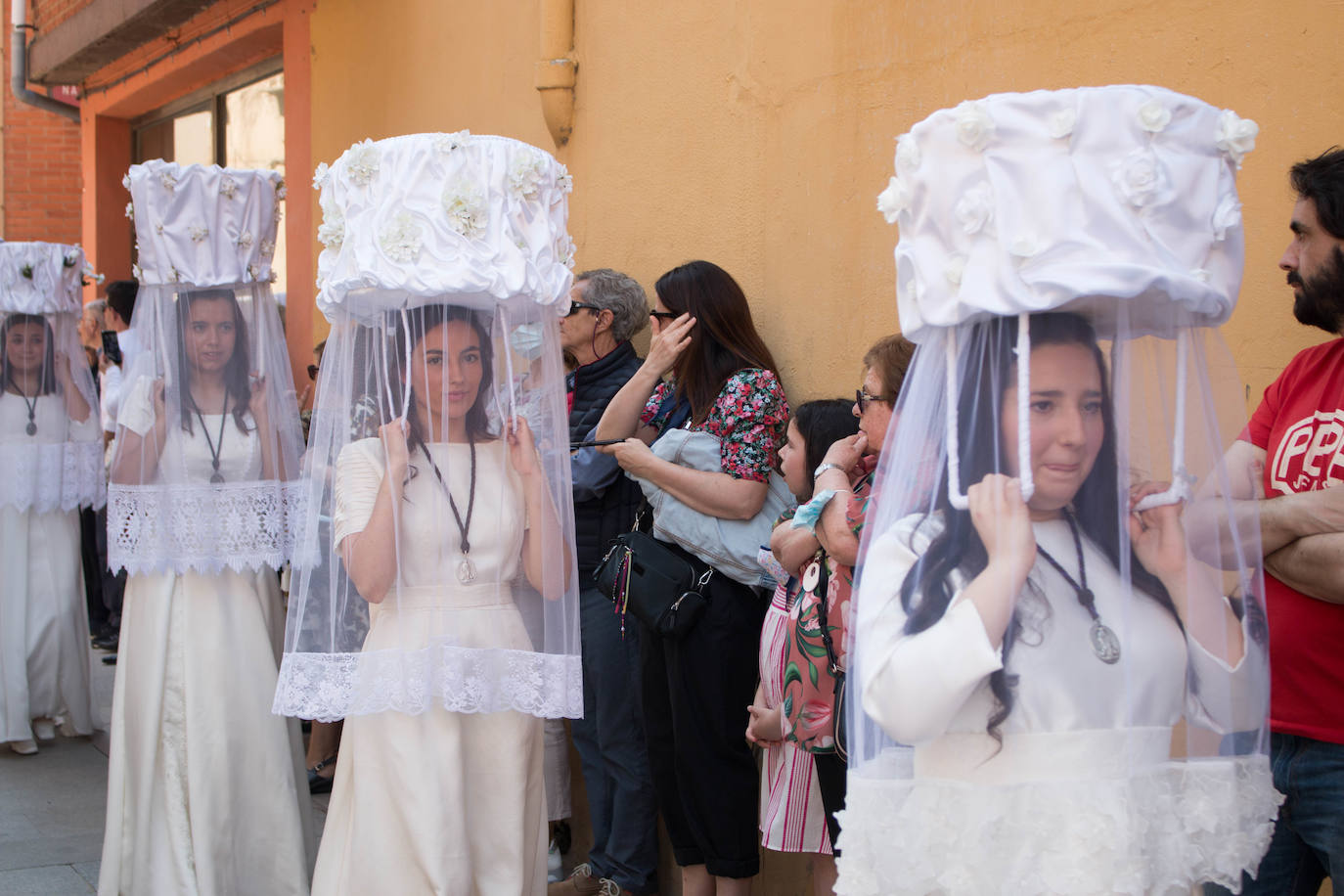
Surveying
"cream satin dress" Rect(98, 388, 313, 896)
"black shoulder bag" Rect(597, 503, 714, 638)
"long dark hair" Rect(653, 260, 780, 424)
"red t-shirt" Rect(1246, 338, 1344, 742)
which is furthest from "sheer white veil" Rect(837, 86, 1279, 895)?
"cream satin dress" Rect(98, 388, 313, 896)

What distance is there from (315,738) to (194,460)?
77.7 inches

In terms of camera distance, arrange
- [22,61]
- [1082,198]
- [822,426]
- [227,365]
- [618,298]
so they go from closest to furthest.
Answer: [1082,198] < [822,426] < [227,365] < [618,298] < [22,61]

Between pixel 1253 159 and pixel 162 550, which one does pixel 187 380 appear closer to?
pixel 162 550

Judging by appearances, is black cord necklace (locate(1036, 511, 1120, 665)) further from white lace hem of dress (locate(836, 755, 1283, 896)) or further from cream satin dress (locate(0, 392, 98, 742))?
cream satin dress (locate(0, 392, 98, 742))

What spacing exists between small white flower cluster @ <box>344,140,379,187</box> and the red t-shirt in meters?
2.10

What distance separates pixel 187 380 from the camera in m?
4.52

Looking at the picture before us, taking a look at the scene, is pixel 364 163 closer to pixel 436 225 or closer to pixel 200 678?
pixel 436 225

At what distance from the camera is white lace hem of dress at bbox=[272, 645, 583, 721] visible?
318 cm

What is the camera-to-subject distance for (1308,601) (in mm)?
2484

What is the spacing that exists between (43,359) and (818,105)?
4.50 metres

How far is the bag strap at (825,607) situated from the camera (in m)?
3.22

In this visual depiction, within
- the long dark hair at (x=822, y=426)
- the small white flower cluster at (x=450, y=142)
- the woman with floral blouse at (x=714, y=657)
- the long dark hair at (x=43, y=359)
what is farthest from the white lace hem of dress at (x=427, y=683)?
the long dark hair at (x=43, y=359)

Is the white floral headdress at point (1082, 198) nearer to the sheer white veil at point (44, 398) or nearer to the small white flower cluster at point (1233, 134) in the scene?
the small white flower cluster at point (1233, 134)

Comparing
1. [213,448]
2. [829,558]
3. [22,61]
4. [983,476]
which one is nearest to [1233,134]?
[983,476]
